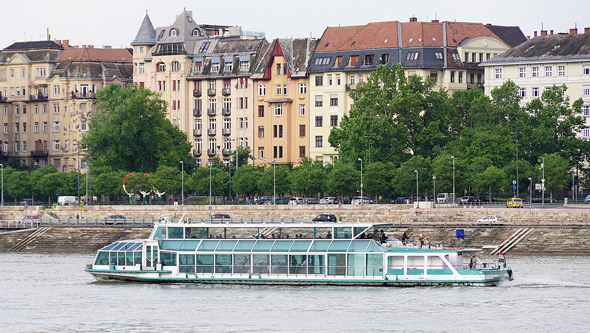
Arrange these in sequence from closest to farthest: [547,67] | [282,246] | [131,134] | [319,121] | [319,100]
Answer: [282,246] < [547,67] < [131,134] < [319,100] < [319,121]

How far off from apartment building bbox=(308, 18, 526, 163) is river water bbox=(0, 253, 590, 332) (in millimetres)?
72836

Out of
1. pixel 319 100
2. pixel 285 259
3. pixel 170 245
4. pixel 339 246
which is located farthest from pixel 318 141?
pixel 339 246

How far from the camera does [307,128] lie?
521 ft

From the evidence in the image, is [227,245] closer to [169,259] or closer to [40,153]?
[169,259]

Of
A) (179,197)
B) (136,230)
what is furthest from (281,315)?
(179,197)

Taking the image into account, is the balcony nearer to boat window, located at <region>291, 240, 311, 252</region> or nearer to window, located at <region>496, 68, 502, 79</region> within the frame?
window, located at <region>496, 68, 502, 79</region>

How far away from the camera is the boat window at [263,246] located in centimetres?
7506

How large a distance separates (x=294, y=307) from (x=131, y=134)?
279ft

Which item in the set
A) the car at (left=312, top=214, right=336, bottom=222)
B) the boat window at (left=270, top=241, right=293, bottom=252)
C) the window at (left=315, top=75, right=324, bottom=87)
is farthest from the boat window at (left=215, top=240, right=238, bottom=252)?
the window at (left=315, top=75, right=324, bottom=87)

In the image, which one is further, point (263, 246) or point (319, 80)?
point (319, 80)

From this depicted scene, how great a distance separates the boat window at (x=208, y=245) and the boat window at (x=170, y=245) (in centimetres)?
152

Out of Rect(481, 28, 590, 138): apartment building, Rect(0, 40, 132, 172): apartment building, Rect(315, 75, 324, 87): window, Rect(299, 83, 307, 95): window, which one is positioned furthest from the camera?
Rect(0, 40, 132, 172): apartment building

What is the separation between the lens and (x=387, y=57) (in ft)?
497

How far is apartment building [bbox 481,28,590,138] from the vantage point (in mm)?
142500
